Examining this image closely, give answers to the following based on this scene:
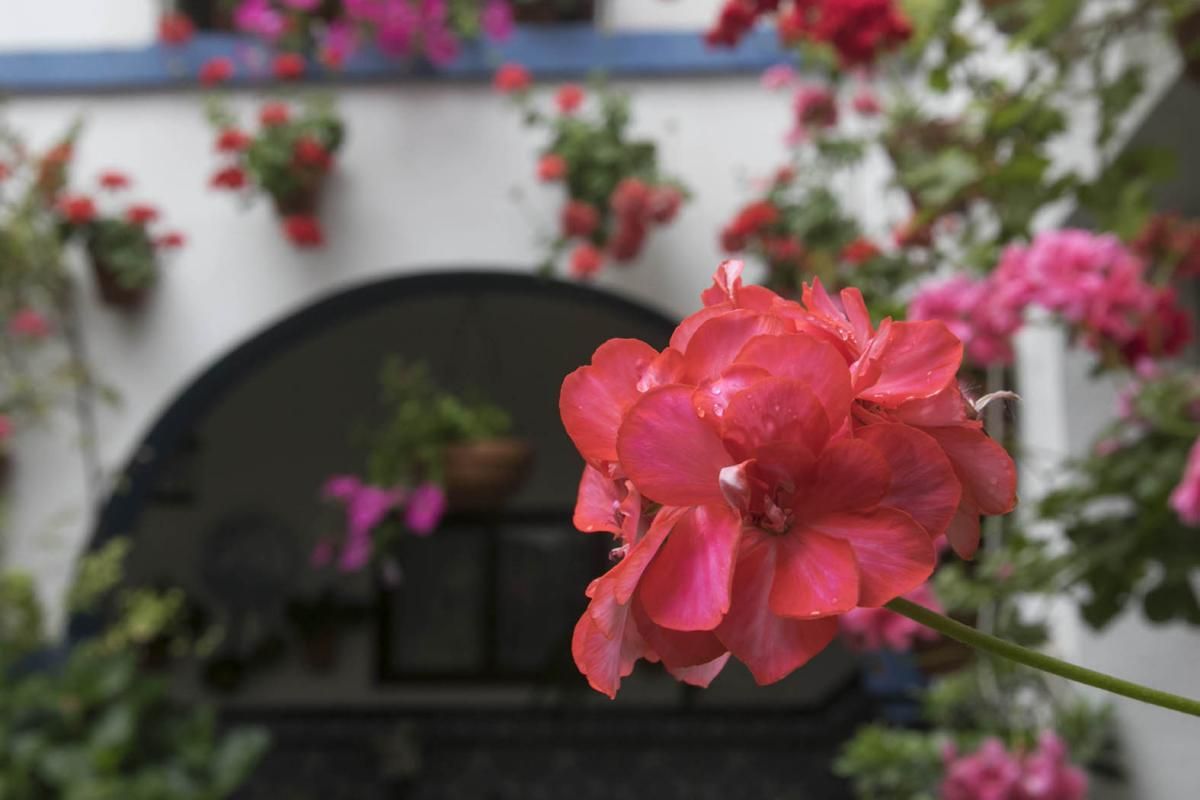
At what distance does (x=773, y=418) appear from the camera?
1.24 feet

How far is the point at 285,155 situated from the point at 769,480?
364 cm

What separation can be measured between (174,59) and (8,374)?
1.09 meters

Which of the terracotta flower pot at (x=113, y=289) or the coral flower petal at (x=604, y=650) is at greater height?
the coral flower petal at (x=604, y=650)

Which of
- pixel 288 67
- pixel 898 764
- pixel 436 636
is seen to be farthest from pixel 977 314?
pixel 436 636

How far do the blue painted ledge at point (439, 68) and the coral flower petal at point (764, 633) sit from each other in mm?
3737

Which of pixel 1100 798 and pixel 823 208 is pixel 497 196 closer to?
pixel 823 208

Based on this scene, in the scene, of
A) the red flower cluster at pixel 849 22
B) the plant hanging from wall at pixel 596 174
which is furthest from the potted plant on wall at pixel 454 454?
the red flower cluster at pixel 849 22

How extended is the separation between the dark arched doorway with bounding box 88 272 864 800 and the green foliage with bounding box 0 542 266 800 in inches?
104

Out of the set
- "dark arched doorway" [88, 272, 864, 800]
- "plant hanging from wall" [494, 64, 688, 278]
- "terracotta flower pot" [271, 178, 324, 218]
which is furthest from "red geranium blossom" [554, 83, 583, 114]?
"dark arched doorway" [88, 272, 864, 800]

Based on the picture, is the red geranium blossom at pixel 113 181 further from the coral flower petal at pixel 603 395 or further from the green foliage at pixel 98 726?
the coral flower petal at pixel 603 395

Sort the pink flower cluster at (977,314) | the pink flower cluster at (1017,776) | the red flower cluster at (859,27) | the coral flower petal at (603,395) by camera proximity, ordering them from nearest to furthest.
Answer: the coral flower petal at (603,395) < the pink flower cluster at (977,314) < the pink flower cluster at (1017,776) < the red flower cluster at (859,27)

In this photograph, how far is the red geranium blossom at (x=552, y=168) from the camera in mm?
3748

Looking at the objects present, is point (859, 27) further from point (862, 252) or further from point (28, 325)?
point (28, 325)

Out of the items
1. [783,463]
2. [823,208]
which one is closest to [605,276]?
[823,208]
